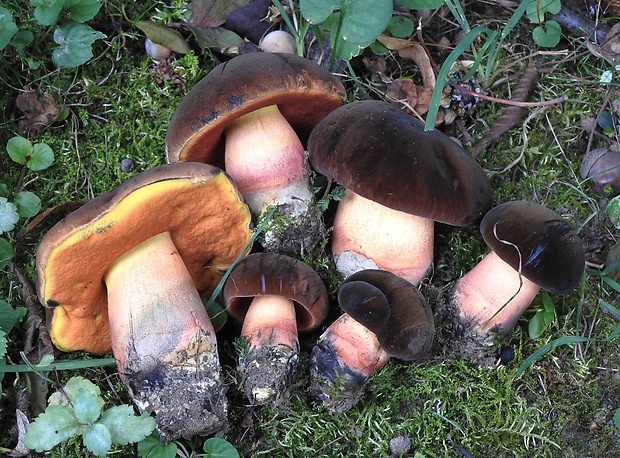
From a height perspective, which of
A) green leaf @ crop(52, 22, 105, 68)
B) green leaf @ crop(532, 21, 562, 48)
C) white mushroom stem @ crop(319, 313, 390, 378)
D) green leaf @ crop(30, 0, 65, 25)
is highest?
green leaf @ crop(30, 0, 65, 25)

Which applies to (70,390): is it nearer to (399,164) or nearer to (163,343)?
(163,343)

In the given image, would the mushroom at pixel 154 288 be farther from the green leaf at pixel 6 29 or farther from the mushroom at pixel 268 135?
the green leaf at pixel 6 29

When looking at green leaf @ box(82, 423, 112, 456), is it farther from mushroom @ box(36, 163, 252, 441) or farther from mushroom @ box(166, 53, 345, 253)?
mushroom @ box(166, 53, 345, 253)

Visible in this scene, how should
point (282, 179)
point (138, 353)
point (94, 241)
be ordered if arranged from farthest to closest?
point (282, 179) < point (138, 353) < point (94, 241)

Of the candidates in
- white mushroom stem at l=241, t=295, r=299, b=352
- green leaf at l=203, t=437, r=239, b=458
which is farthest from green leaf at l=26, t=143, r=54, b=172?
green leaf at l=203, t=437, r=239, b=458

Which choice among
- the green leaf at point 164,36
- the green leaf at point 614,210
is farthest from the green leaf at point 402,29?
the green leaf at point 614,210

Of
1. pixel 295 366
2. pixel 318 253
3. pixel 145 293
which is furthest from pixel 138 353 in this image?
pixel 318 253

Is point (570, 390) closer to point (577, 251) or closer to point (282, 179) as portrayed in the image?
point (577, 251)
